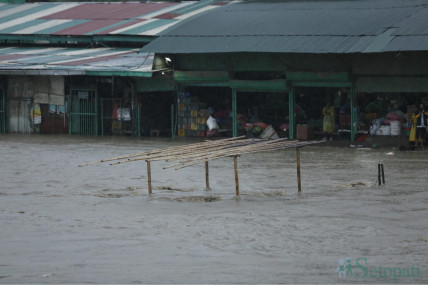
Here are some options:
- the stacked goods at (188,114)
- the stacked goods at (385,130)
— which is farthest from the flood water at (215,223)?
the stacked goods at (188,114)

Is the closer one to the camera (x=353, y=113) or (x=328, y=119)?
(x=353, y=113)

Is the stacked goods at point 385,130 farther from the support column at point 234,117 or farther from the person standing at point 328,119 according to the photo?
the support column at point 234,117

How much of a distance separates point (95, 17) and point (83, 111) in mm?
4749

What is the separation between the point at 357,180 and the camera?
17469 millimetres

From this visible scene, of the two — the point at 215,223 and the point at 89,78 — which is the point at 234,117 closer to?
the point at 89,78

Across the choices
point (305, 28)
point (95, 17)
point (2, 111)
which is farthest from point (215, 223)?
point (95, 17)

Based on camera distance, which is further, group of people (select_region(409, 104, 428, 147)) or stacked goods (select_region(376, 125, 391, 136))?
stacked goods (select_region(376, 125, 391, 136))

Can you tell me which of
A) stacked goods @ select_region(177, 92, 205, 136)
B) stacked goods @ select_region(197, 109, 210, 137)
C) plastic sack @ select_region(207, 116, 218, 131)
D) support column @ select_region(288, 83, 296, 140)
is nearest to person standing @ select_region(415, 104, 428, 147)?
support column @ select_region(288, 83, 296, 140)

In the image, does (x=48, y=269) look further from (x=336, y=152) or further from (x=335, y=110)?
(x=335, y=110)

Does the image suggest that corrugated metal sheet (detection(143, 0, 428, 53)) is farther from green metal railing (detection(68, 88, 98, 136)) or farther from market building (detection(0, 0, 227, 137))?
green metal railing (detection(68, 88, 98, 136))

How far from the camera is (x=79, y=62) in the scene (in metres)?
28.3

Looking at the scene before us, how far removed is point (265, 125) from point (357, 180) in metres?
9.82

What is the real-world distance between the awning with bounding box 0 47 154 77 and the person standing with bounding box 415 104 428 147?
8.13 m

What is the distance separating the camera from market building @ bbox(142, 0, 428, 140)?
24.0m
